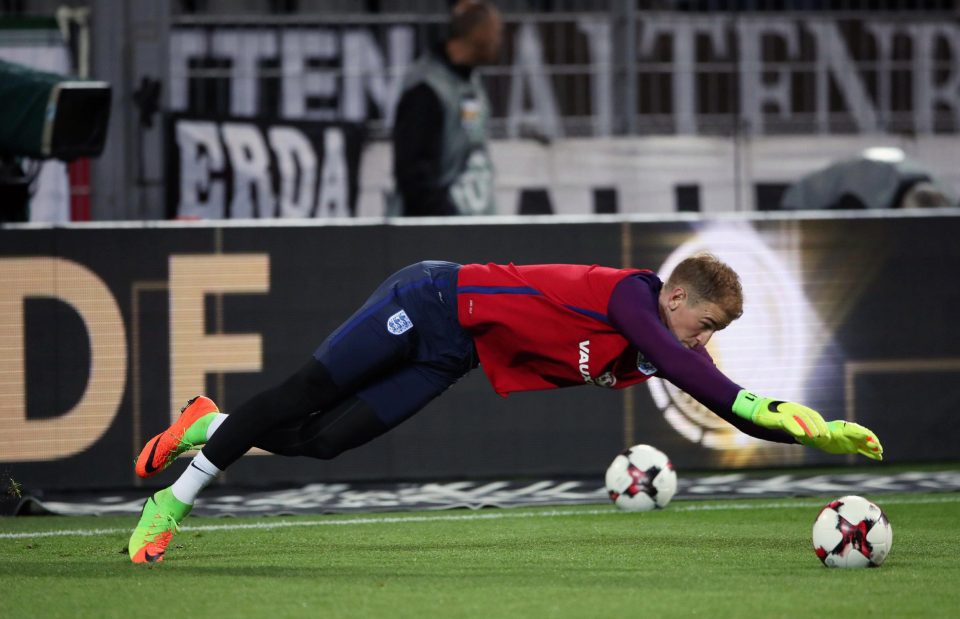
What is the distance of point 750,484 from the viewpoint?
985cm

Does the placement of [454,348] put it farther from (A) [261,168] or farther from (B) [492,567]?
(A) [261,168]

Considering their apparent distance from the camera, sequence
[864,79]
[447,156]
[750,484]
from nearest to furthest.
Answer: [750,484], [447,156], [864,79]

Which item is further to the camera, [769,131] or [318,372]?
[769,131]

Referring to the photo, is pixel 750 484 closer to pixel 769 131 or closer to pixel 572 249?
pixel 572 249

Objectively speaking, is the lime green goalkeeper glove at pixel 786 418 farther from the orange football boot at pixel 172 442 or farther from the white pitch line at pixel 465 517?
the white pitch line at pixel 465 517

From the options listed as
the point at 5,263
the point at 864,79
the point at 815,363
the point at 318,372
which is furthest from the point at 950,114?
the point at 318,372

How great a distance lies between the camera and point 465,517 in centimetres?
860

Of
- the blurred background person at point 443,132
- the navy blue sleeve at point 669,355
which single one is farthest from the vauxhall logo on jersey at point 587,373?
the blurred background person at point 443,132

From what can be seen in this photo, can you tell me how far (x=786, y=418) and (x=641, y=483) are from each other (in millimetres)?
2891

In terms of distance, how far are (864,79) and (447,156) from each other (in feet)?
15.2

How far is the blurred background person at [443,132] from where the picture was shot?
38.3 feet

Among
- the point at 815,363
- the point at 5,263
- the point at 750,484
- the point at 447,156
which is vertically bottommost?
the point at 750,484

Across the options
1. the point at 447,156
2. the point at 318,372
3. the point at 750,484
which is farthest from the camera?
the point at 447,156

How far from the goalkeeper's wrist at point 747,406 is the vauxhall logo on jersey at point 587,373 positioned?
73 cm
